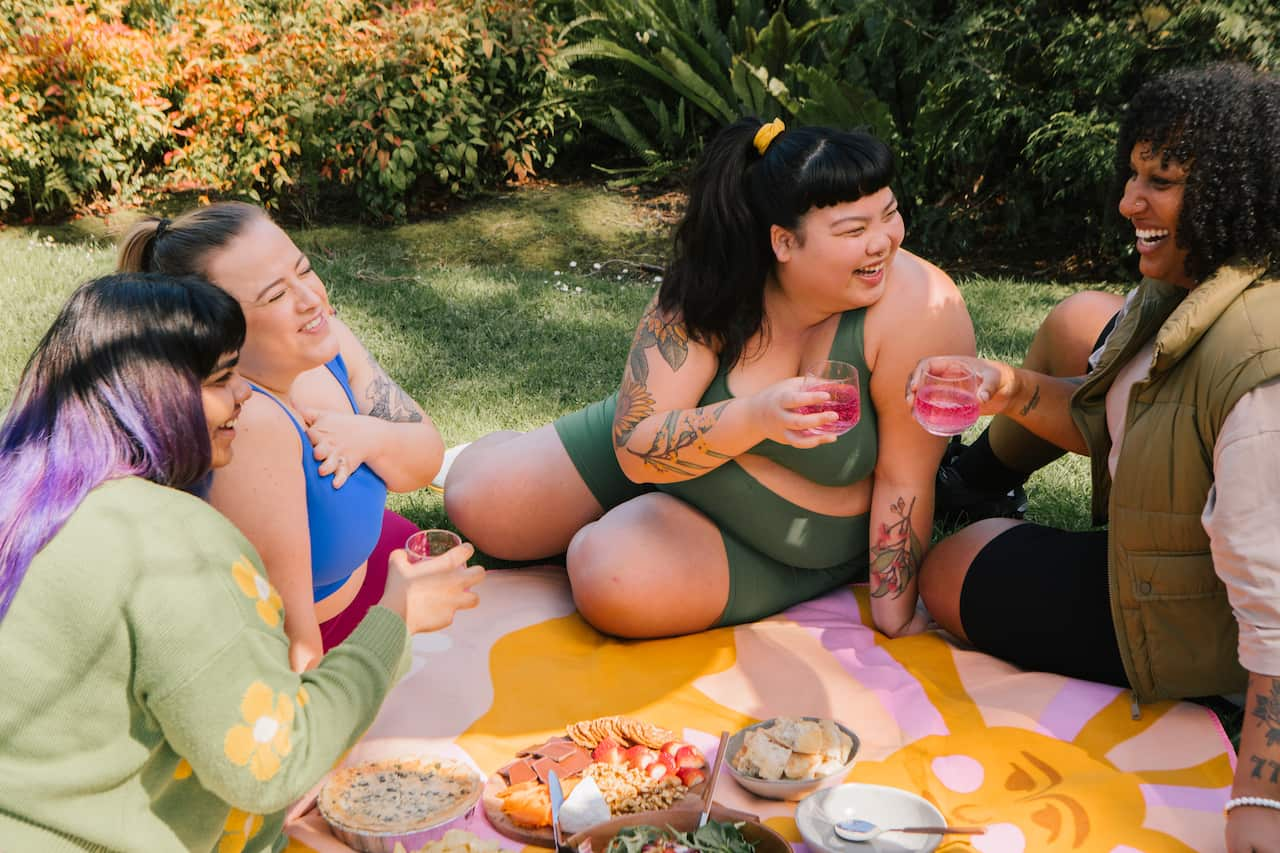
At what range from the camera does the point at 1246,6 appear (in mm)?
7168

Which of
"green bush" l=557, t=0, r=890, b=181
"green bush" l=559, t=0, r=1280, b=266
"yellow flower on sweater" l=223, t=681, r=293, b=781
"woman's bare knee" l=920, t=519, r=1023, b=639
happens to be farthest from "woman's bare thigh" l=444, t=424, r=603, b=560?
"green bush" l=557, t=0, r=890, b=181

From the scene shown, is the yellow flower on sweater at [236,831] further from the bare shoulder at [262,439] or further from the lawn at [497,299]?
the lawn at [497,299]

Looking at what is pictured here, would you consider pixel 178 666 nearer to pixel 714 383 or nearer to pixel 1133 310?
pixel 714 383

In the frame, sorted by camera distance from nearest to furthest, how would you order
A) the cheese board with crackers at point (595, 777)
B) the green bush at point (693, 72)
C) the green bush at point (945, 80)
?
1. the cheese board with crackers at point (595, 777)
2. the green bush at point (945, 80)
3. the green bush at point (693, 72)

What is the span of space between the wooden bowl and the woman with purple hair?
29.0 inches

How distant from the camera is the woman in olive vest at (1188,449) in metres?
2.70

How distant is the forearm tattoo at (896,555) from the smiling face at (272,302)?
1.83 metres

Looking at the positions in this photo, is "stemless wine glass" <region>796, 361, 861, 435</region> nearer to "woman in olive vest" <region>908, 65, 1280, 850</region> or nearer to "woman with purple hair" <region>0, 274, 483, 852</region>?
"woman in olive vest" <region>908, 65, 1280, 850</region>

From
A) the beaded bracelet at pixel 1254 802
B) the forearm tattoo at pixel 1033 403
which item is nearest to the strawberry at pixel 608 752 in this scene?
the beaded bracelet at pixel 1254 802

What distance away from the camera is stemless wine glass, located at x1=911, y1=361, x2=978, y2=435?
3230 millimetres

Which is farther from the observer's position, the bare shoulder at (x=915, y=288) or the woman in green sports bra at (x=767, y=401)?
the bare shoulder at (x=915, y=288)

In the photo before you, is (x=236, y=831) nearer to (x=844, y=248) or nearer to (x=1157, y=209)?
(x=844, y=248)

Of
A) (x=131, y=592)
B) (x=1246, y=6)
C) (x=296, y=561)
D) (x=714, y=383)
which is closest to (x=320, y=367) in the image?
(x=296, y=561)

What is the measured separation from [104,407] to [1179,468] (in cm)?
248
